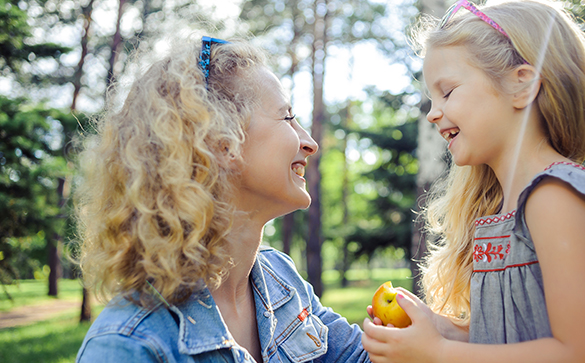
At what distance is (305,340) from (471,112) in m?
1.25

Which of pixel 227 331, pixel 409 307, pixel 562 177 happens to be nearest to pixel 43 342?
pixel 227 331

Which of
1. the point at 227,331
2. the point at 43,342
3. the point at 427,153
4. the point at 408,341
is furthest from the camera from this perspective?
the point at 43,342

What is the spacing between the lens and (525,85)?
175 cm

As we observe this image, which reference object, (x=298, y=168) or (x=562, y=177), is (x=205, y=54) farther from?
(x=562, y=177)

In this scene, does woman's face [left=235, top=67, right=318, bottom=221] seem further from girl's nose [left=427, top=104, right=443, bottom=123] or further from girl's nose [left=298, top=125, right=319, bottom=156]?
girl's nose [left=427, top=104, right=443, bottom=123]

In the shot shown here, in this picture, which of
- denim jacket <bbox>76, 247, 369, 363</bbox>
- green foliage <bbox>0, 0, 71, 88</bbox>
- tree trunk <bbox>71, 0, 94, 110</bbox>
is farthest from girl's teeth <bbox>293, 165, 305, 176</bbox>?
tree trunk <bbox>71, 0, 94, 110</bbox>

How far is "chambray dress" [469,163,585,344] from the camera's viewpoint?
1.52m

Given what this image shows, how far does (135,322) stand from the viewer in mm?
1462

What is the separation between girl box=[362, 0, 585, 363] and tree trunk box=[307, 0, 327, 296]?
10.6 metres

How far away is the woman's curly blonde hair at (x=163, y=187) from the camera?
5.16ft

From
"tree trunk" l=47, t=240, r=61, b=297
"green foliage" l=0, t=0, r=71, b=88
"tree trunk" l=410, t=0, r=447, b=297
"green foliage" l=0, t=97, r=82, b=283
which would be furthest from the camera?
"tree trunk" l=47, t=240, r=61, b=297

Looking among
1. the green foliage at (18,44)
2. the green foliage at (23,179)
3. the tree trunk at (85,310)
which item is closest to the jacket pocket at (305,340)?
the green foliage at (23,179)

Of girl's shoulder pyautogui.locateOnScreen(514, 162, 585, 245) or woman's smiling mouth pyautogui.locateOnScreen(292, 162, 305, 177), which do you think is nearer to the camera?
girl's shoulder pyautogui.locateOnScreen(514, 162, 585, 245)

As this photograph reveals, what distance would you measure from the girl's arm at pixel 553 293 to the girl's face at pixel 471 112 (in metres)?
0.31
